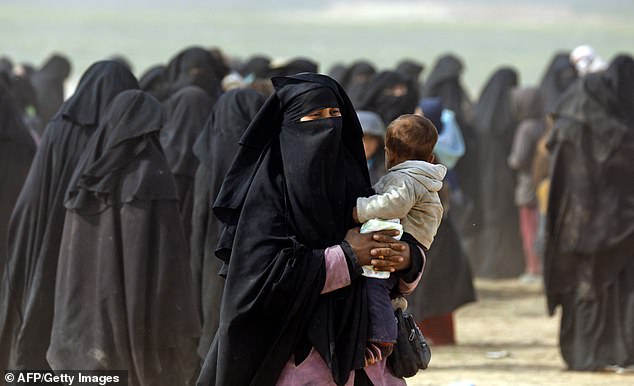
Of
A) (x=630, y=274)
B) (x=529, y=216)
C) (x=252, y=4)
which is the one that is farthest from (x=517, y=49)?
(x=630, y=274)

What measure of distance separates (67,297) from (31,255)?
1.63 ft

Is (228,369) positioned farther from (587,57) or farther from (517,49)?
(517,49)

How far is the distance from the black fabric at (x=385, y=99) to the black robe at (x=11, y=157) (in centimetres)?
225

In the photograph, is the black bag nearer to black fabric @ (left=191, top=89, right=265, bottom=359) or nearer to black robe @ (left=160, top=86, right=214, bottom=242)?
black fabric @ (left=191, top=89, right=265, bottom=359)

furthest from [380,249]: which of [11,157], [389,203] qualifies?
[11,157]

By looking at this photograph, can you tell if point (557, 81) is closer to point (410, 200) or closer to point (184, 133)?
point (184, 133)

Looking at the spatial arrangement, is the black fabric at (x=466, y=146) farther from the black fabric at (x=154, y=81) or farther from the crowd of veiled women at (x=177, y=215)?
the black fabric at (x=154, y=81)

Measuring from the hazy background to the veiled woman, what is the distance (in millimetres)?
26851

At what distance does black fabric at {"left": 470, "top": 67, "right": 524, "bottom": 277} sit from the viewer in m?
13.4

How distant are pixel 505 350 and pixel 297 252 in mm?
5449

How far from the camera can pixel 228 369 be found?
4.13 m

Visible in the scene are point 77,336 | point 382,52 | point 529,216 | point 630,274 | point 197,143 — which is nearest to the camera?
point 77,336

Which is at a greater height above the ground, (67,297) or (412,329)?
(412,329)

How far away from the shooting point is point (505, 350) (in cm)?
927
